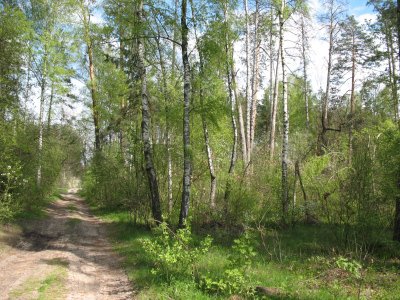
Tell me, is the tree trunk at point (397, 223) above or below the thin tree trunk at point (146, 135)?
below

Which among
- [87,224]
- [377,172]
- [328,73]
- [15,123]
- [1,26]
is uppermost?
[328,73]

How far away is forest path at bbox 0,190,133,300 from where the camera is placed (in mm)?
7176

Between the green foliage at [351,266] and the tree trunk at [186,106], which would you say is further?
the tree trunk at [186,106]

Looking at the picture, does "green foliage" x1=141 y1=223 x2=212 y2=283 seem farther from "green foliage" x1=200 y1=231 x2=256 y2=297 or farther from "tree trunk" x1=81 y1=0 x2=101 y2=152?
"tree trunk" x1=81 y1=0 x2=101 y2=152

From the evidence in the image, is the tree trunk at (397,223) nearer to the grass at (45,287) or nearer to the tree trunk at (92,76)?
the grass at (45,287)

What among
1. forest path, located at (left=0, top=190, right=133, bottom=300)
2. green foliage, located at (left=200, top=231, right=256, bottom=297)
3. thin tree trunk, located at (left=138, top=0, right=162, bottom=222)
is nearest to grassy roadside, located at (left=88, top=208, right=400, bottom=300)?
green foliage, located at (left=200, top=231, right=256, bottom=297)

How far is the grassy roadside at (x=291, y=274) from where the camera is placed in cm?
645

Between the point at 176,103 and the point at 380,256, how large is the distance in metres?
7.98

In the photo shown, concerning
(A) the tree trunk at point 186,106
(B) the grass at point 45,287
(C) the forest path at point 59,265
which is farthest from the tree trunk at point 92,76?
(B) the grass at point 45,287

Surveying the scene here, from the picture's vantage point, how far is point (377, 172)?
32.4ft

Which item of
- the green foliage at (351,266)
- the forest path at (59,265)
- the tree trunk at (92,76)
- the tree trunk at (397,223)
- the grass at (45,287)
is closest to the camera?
the green foliage at (351,266)

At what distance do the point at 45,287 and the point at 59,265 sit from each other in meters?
1.83

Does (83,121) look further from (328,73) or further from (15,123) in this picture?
(328,73)

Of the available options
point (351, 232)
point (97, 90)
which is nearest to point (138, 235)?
point (351, 232)
